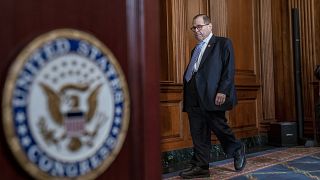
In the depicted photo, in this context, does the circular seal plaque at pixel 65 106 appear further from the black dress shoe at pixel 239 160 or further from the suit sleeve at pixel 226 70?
the black dress shoe at pixel 239 160

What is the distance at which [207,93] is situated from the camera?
3145mm

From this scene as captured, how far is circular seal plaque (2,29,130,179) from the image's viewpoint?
0.41 metres

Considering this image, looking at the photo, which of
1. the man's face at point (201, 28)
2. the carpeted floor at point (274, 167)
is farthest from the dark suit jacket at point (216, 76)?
the carpeted floor at point (274, 167)

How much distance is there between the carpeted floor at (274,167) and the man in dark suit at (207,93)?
0.15 metres

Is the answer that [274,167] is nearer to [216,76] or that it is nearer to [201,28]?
[216,76]

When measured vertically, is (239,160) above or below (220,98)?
below

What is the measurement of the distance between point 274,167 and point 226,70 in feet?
3.31

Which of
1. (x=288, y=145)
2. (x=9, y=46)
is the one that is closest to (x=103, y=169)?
(x=9, y=46)

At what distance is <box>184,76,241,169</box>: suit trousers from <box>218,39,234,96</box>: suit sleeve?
0.20m

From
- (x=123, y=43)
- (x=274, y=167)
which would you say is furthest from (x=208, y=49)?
(x=123, y=43)

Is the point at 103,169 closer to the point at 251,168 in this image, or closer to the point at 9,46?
the point at 9,46

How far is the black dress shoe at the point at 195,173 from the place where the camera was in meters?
3.17

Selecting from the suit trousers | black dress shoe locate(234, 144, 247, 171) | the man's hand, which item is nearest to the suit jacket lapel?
the suit trousers

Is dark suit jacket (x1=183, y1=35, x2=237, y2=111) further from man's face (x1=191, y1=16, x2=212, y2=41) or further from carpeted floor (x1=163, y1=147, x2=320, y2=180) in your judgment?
carpeted floor (x1=163, y1=147, x2=320, y2=180)
